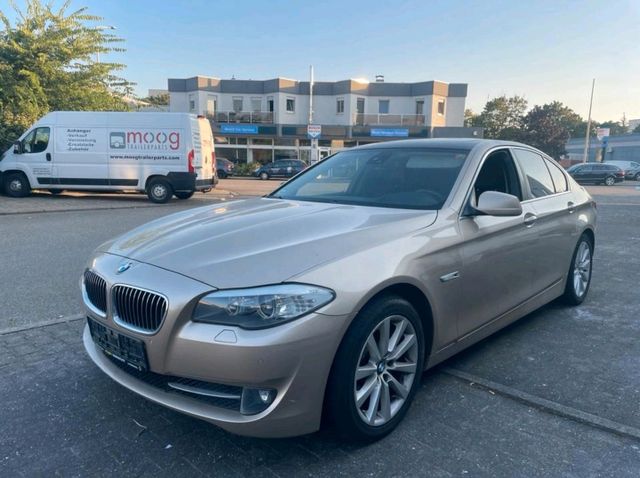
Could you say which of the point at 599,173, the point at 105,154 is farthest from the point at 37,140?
the point at 599,173

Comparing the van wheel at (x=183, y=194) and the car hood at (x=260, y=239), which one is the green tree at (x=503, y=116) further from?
the car hood at (x=260, y=239)

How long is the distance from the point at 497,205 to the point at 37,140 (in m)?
15.1

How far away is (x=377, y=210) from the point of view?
3.25 meters

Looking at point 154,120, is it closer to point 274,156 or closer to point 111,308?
point 111,308

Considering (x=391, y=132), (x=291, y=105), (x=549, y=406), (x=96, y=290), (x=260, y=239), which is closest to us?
(x=260, y=239)

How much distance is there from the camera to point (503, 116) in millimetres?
56781

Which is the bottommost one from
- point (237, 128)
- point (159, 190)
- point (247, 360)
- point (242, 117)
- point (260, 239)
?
point (159, 190)

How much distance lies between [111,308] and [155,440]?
0.76 meters

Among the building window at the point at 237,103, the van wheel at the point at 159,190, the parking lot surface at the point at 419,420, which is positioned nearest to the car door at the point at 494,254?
the parking lot surface at the point at 419,420

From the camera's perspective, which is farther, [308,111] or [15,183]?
[308,111]

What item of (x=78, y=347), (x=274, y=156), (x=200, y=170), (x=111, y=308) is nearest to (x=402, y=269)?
(x=111, y=308)

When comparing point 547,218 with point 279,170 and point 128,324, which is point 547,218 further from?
point 279,170

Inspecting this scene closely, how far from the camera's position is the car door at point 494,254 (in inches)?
126

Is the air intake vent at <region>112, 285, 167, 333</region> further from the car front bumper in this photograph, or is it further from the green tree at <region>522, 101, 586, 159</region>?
the green tree at <region>522, 101, 586, 159</region>
